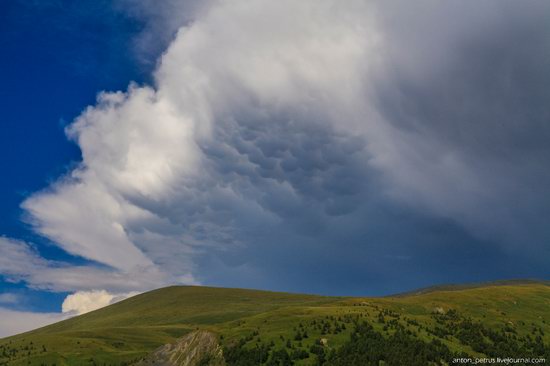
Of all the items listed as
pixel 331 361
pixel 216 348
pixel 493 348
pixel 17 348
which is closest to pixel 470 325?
pixel 493 348

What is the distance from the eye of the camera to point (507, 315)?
98.8m

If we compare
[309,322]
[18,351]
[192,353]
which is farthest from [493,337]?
[18,351]

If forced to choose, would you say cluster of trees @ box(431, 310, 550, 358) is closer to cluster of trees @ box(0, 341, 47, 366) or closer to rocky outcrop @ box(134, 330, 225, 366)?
rocky outcrop @ box(134, 330, 225, 366)

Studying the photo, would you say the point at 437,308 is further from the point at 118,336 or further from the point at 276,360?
the point at 118,336

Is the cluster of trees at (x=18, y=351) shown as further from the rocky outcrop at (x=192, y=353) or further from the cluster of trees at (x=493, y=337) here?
the cluster of trees at (x=493, y=337)

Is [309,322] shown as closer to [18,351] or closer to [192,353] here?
[192,353]

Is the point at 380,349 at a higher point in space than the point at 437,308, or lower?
lower

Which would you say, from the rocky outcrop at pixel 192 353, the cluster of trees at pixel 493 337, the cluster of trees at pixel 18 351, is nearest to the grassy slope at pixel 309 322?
the cluster of trees at pixel 18 351

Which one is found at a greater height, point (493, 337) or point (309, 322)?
point (309, 322)

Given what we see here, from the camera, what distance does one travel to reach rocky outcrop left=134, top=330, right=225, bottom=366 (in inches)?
2655

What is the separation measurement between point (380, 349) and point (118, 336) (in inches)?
3904

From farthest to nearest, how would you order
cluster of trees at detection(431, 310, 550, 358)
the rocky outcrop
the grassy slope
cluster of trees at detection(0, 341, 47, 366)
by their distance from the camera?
cluster of trees at detection(0, 341, 47, 366) < the grassy slope < cluster of trees at detection(431, 310, 550, 358) < the rocky outcrop

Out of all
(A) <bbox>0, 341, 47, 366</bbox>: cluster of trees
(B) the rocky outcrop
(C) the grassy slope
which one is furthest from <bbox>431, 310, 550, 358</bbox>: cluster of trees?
(A) <bbox>0, 341, 47, 366</bbox>: cluster of trees

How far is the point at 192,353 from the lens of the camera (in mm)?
70688
